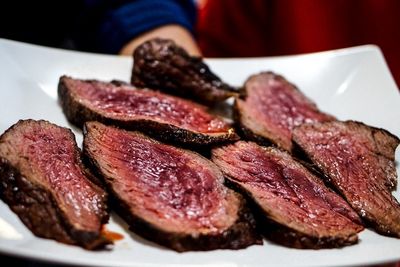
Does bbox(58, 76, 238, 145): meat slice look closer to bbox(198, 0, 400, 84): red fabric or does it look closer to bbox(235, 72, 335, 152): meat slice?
bbox(235, 72, 335, 152): meat slice

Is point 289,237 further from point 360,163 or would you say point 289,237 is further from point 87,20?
point 87,20

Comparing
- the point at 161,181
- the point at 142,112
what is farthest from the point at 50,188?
the point at 142,112

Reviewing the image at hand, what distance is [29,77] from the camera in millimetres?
2953

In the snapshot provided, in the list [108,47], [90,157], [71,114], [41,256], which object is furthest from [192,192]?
[108,47]

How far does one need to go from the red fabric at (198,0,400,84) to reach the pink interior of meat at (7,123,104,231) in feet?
7.96

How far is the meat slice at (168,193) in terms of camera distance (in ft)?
6.80

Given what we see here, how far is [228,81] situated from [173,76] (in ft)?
1.33

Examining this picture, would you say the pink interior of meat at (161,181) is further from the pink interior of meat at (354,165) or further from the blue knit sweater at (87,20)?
the blue knit sweater at (87,20)

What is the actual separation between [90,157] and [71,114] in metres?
0.46

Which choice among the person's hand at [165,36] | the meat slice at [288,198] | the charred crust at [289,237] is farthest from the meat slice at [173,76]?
the charred crust at [289,237]

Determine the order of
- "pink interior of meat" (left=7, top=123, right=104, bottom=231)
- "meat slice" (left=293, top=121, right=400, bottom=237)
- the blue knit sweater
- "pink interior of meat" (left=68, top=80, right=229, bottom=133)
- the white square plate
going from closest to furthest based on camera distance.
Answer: the white square plate, "pink interior of meat" (left=7, top=123, right=104, bottom=231), "meat slice" (left=293, top=121, right=400, bottom=237), "pink interior of meat" (left=68, top=80, right=229, bottom=133), the blue knit sweater

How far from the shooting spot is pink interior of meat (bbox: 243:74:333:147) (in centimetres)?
292

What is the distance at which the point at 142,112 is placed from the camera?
2.78m

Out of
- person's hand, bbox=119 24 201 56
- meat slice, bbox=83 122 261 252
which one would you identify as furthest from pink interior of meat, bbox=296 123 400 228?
person's hand, bbox=119 24 201 56
